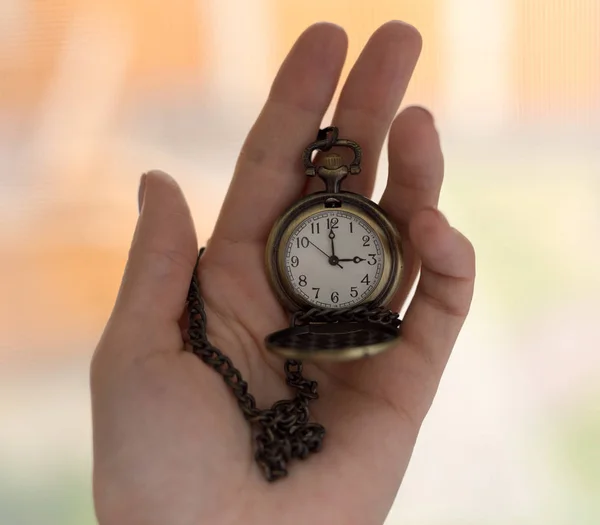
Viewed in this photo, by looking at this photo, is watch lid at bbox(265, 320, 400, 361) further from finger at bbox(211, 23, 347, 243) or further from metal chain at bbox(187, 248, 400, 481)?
finger at bbox(211, 23, 347, 243)

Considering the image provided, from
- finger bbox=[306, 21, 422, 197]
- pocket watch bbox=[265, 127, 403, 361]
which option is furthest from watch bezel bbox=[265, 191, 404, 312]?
finger bbox=[306, 21, 422, 197]

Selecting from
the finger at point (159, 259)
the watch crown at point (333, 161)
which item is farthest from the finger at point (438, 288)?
the finger at point (159, 259)

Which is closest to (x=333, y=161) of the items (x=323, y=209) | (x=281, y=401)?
(x=323, y=209)

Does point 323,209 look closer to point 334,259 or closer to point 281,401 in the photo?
point 334,259

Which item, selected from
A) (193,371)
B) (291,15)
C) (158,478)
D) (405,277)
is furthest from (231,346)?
(291,15)

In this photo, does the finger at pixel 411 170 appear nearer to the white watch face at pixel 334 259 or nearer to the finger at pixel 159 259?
the white watch face at pixel 334 259
